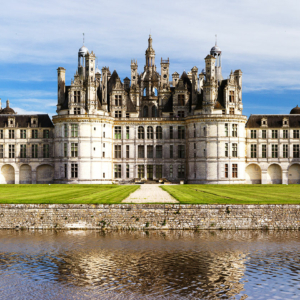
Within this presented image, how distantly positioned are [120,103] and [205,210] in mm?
51389

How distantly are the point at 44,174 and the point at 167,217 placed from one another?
177 feet

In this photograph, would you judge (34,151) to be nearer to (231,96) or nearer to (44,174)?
(44,174)

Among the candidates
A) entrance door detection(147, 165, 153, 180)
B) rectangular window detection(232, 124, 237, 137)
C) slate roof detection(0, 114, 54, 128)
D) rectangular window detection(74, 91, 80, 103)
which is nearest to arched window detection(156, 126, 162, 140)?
entrance door detection(147, 165, 153, 180)

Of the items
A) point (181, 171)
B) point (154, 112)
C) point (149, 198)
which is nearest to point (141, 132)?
point (154, 112)

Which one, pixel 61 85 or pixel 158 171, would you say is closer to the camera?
pixel 61 85

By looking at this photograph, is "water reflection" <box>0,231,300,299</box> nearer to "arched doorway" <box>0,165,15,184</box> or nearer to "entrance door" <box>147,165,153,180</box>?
"entrance door" <box>147,165,153,180</box>

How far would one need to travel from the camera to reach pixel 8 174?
3292 inches

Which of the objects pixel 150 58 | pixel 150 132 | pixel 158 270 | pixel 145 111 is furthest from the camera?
pixel 150 58

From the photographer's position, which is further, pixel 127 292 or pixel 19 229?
pixel 19 229

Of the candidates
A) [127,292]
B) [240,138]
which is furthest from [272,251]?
[240,138]

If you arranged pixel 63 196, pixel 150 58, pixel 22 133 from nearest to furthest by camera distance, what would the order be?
1. pixel 63 196
2. pixel 22 133
3. pixel 150 58

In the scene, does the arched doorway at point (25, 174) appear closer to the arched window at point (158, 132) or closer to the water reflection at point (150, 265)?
the arched window at point (158, 132)

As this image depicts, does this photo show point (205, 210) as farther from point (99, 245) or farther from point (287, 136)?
point (287, 136)

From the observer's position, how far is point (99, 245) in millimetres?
26938
